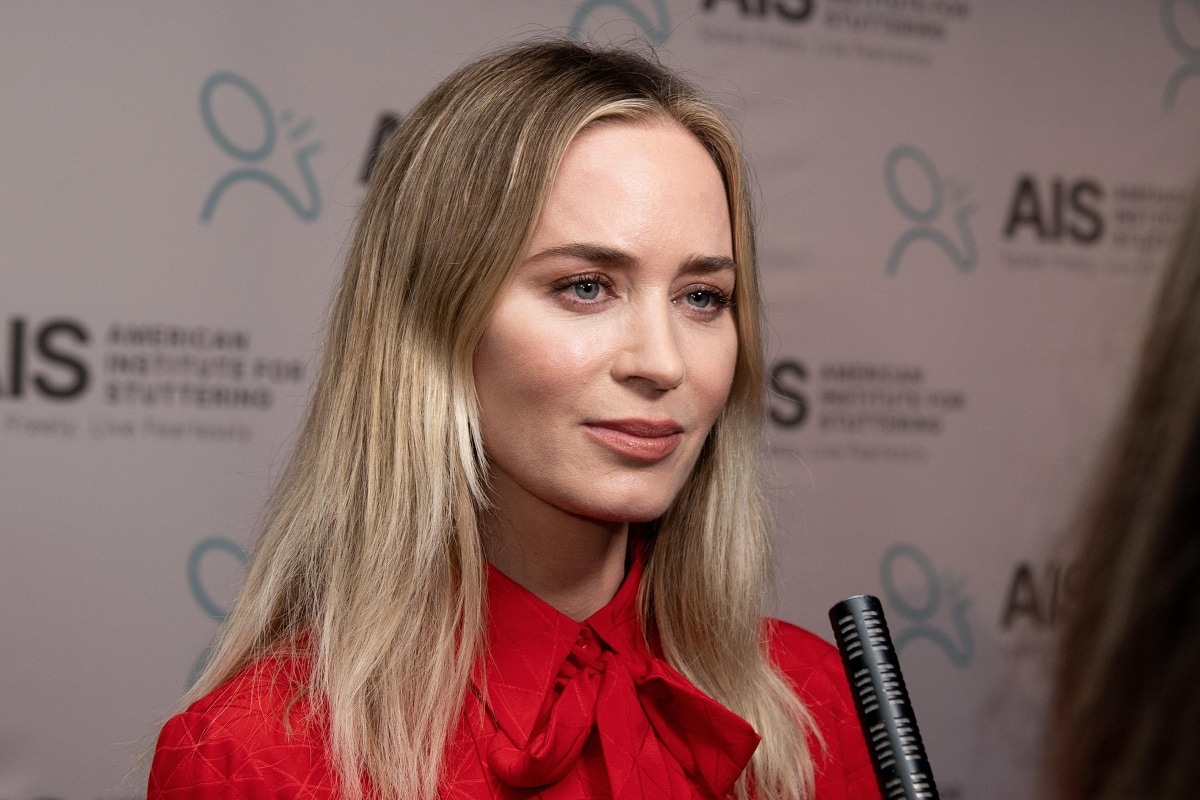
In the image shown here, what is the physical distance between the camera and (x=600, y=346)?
→ 51.6 inches

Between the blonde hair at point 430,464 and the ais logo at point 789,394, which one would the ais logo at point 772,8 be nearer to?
the ais logo at point 789,394

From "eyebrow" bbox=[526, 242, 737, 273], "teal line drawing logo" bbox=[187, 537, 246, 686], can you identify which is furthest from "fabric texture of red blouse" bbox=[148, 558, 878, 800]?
"teal line drawing logo" bbox=[187, 537, 246, 686]

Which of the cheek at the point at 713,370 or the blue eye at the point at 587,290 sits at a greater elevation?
the blue eye at the point at 587,290

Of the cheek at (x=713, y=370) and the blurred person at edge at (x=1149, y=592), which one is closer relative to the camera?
the blurred person at edge at (x=1149, y=592)

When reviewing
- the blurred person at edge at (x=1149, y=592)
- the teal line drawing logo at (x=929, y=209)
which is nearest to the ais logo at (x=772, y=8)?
the teal line drawing logo at (x=929, y=209)

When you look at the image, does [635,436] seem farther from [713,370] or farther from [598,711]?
[598,711]

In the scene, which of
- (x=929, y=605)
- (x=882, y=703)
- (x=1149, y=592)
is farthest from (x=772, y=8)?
(x=1149, y=592)

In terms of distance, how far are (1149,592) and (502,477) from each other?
0.96 metres

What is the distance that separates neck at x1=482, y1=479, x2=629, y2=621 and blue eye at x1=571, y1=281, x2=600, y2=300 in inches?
9.2

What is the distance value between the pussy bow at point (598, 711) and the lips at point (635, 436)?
Answer: 20 cm

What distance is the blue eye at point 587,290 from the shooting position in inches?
52.6

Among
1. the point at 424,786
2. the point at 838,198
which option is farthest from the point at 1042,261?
the point at 424,786

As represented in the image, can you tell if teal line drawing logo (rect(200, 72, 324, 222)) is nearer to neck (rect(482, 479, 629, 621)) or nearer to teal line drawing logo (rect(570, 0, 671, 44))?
teal line drawing logo (rect(570, 0, 671, 44))

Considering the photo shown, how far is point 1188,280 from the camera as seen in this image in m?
0.51
